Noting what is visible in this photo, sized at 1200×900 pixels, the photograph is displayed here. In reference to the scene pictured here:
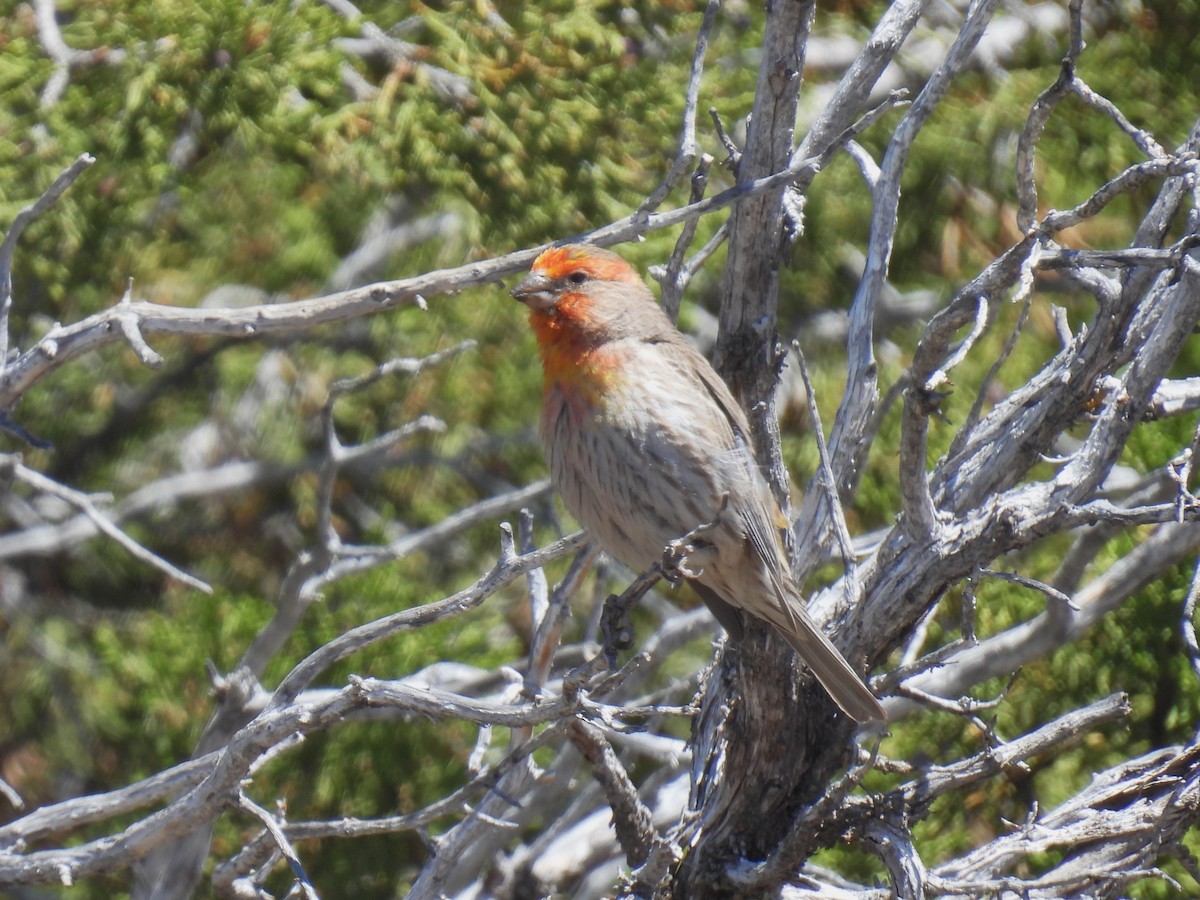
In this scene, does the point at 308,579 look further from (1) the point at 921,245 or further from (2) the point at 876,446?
(1) the point at 921,245

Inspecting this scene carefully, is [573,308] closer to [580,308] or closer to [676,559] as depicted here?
[580,308]

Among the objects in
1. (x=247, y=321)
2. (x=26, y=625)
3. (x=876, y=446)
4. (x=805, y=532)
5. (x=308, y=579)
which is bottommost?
(x=26, y=625)

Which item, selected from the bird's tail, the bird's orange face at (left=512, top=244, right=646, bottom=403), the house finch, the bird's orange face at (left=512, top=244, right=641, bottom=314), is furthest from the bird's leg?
the bird's orange face at (left=512, top=244, right=641, bottom=314)

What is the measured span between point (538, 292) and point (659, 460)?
2.43ft

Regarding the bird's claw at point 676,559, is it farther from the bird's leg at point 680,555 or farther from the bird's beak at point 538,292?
the bird's beak at point 538,292

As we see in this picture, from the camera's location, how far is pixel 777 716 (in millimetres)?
3871

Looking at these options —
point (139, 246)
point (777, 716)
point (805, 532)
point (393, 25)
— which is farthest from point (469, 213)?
point (777, 716)

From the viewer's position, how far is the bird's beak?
15.3ft

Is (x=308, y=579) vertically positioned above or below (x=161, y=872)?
above

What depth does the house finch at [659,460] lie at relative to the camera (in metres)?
4.32

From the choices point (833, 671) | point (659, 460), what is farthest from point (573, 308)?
point (833, 671)

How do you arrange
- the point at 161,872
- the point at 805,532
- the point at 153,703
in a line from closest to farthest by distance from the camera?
the point at 805,532, the point at 161,872, the point at 153,703

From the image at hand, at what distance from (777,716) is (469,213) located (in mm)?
2499

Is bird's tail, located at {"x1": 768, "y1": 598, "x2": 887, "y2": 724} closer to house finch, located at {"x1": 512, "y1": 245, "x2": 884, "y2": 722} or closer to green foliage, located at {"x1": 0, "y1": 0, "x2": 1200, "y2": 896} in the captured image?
house finch, located at {"x1": 512, "y1": 245, "x2": 884, "y2": 722}
